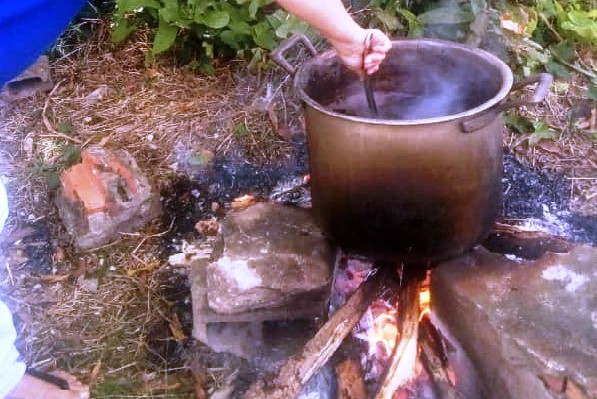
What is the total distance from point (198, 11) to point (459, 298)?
1.63 meters

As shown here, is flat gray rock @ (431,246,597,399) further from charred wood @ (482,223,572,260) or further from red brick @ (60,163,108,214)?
red brick @ (60,163,108,214)

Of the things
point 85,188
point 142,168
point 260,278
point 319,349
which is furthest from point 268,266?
point 142,168

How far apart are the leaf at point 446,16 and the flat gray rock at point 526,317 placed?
1.03 metres

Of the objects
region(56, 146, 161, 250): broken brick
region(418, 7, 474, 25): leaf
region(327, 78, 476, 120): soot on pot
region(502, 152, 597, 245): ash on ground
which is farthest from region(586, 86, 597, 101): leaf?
region(56, 146, 161, 250): broken brick

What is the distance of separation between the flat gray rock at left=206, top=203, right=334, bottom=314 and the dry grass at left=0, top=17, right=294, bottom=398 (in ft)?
0.84

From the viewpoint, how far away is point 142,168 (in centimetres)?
283

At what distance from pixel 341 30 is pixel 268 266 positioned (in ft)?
2.45

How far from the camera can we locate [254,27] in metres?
2.96

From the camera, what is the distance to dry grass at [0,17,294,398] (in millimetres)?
2201

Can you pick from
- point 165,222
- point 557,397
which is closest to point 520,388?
point 557,397

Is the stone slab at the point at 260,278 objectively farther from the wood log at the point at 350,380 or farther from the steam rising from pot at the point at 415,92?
the steam rising from pot at the point at 415,92

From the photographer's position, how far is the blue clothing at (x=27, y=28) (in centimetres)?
263

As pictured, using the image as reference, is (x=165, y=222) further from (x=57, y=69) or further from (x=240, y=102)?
(x=57, y=69)

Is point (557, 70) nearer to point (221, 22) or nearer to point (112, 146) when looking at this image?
point (221, 22)
